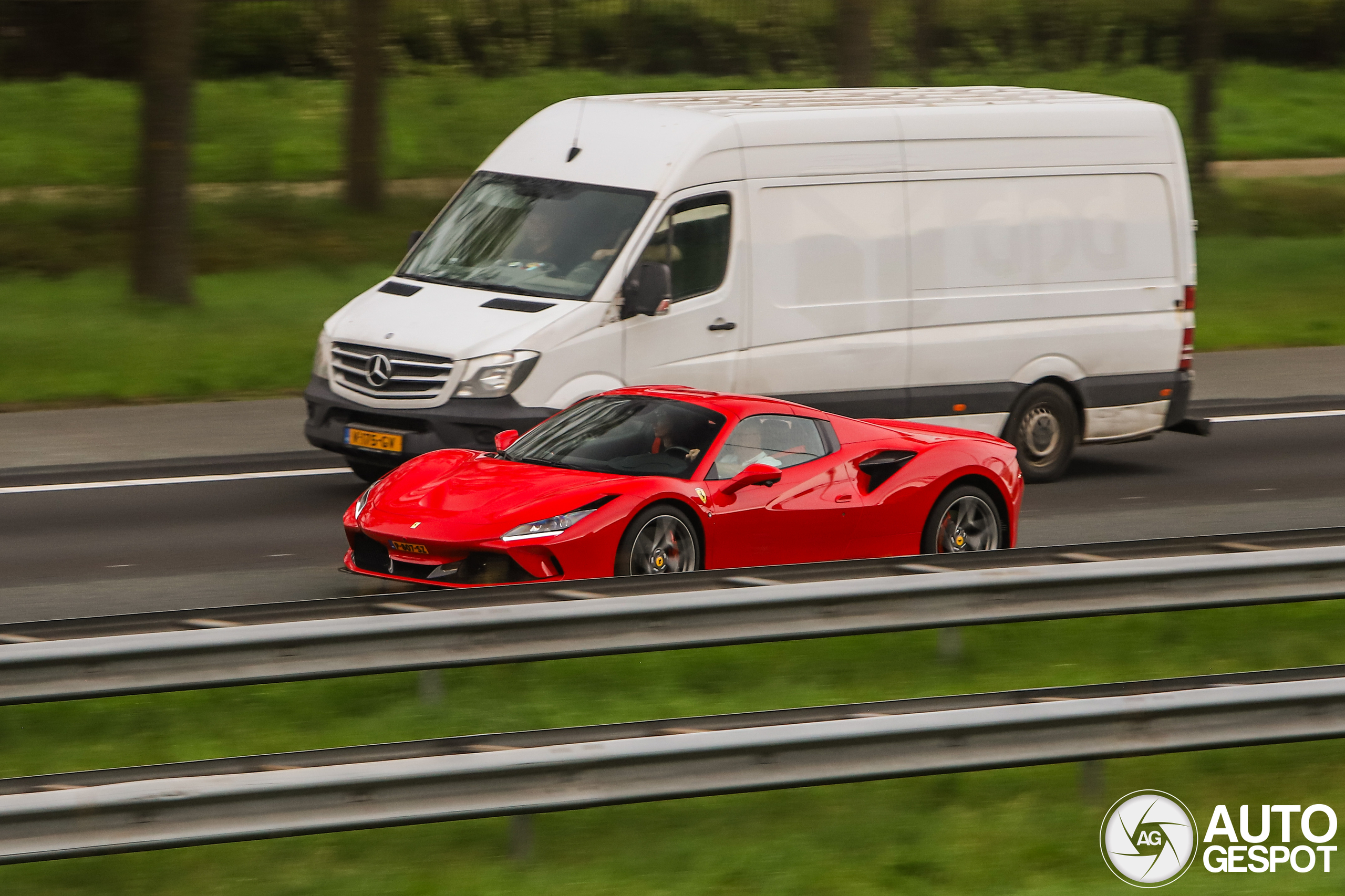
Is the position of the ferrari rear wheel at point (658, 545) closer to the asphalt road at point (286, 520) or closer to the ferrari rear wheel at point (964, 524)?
the ferrari rear wheel at point (964, 524)

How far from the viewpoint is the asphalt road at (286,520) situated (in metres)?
10.5

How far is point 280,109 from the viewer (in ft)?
103

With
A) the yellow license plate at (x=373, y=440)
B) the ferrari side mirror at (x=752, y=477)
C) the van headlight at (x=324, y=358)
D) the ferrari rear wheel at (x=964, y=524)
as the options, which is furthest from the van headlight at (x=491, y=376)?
the ferrari rear wheel at (x=964, y=524)

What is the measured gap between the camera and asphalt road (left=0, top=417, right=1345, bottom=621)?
413 inches

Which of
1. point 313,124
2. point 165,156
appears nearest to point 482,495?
point 165,156

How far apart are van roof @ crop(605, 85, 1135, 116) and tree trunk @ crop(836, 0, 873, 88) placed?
302 inches

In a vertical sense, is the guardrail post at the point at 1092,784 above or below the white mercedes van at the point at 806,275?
below

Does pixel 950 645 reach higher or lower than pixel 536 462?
lower

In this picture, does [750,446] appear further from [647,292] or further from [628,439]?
[647,292]

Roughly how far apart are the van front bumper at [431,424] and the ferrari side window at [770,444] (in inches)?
95.4

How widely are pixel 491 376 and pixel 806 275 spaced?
2.50 meters

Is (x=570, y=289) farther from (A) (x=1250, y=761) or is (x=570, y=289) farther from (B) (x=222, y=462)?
(A) (x=1250, y=761)

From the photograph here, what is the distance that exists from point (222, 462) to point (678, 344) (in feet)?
11.9

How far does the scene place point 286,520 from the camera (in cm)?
1241
